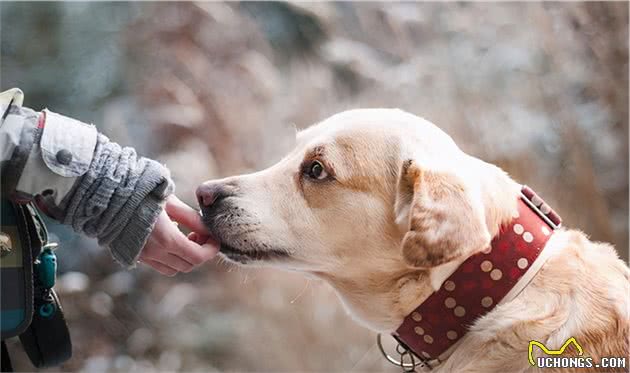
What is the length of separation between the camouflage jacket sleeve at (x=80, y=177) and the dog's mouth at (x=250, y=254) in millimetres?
206

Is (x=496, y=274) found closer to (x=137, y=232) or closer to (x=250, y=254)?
(x=250, y=254)

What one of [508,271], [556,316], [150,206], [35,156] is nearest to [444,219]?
[508,271]

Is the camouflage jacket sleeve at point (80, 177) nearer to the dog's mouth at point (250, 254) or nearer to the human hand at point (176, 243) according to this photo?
the human hand at point (176, 243)

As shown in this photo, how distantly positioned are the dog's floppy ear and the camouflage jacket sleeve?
0.53 meters

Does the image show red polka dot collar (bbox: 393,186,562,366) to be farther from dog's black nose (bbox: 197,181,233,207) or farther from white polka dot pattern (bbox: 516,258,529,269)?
dog's black nose (bbox: 197,181,233,207)

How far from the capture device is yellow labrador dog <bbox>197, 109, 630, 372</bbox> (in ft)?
4.26

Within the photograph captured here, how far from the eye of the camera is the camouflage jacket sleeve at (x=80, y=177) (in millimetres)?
1235

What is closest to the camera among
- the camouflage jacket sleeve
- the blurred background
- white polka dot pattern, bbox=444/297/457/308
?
the camouflage jacket sleeve

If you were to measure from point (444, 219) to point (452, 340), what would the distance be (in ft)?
0.94

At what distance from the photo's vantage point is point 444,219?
1263 millimetres

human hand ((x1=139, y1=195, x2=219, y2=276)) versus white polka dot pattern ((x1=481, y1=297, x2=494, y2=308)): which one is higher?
white polka dot pattern ((x1=481, y1=297, x2=494, y2=308))

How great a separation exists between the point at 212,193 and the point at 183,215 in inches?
4.3

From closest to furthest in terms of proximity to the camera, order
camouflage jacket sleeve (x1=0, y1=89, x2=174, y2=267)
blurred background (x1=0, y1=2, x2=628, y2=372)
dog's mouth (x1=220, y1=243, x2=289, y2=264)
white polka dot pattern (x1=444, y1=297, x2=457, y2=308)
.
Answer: camouflage jacket sleeve (x1=0, y1=89, x2=174, y2=267) → white polka dot pattern (x1=444, y1=297, x2=457, y2=308) → dog's mouth (x1=220, y1=243, x2=289, y2=264) → blurred background (x1=0, y1=2, x2=628, y2=372)

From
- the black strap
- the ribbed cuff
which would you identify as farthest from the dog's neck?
the black strap
